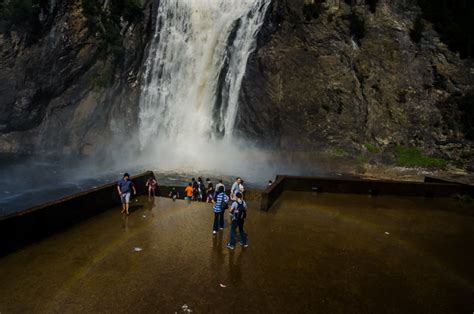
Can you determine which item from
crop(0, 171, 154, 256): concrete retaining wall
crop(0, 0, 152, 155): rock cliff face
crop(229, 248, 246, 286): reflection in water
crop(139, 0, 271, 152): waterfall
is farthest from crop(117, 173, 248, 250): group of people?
crop(0, 0, 152, 155): rock cliff face

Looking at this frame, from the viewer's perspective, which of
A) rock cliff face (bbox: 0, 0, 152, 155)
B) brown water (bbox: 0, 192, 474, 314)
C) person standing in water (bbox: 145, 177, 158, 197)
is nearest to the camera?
brown water (bbox: 0, 192, 474, 314)

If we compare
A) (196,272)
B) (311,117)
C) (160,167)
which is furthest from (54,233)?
(311,117)

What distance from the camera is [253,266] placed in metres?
8.72

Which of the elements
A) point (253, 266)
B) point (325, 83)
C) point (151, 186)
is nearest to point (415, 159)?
point (325, 83)

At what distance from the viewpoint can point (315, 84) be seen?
29578 millimetres

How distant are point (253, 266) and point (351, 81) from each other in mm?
24315

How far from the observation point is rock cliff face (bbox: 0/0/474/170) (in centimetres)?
2788

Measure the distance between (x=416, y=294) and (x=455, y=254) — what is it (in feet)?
9.99

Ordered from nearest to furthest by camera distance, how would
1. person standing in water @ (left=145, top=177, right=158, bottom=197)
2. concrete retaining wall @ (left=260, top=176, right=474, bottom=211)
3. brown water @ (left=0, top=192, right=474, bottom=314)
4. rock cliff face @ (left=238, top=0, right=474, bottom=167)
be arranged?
brown water @ (left=0, top=192, right=474, bottom=314)
person standing in water @ (left=145, top=177, right=158, bottom=197)
concrete retaining wall @ (left=260, top=176, right=474, bottom=211)
rock cliff face @ (left=238, top=0, right=474, bottom=167)

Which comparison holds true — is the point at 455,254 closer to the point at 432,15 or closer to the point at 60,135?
the point at 432,15

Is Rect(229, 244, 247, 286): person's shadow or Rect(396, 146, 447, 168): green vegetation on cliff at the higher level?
Rect(396, 146, 447, 168): green vegetation on cliff

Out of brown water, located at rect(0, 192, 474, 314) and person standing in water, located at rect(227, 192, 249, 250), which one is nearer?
brown water, located at rect(0, 192, 474, 314)

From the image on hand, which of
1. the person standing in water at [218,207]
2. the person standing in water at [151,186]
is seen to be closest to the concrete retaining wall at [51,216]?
the person standing in water at [151,186]

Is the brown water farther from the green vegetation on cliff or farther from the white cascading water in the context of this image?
the white cascading water
